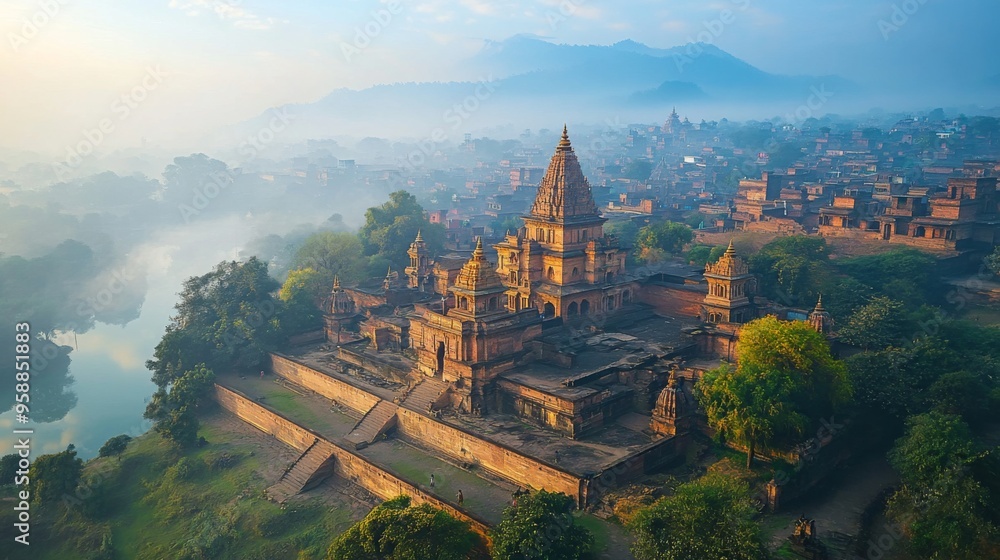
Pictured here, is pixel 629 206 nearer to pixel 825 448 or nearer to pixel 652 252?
pixel 652 252

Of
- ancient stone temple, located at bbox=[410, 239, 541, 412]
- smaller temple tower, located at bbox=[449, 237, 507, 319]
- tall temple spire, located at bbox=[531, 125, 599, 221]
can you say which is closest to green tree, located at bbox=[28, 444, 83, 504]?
ancient stone temple, located at bbox=[410, 239, 541, 412]

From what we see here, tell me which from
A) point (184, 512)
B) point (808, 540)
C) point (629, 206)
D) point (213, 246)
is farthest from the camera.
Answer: point (213, 246)

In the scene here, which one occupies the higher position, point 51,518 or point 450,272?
point 450,272

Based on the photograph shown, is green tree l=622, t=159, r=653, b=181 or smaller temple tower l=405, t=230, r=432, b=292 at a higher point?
green tree l=622, t=159, r=653, b=181

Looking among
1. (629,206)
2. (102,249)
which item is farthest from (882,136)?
(102,249)

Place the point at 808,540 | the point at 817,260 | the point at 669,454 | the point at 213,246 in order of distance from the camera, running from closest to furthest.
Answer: the point at 808,540 → the point at 669,454 → the point at 817,260 → the point at 213,246

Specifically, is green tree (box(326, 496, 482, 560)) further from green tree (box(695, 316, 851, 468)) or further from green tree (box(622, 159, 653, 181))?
green tree (box(622, 159, 653, 181))
